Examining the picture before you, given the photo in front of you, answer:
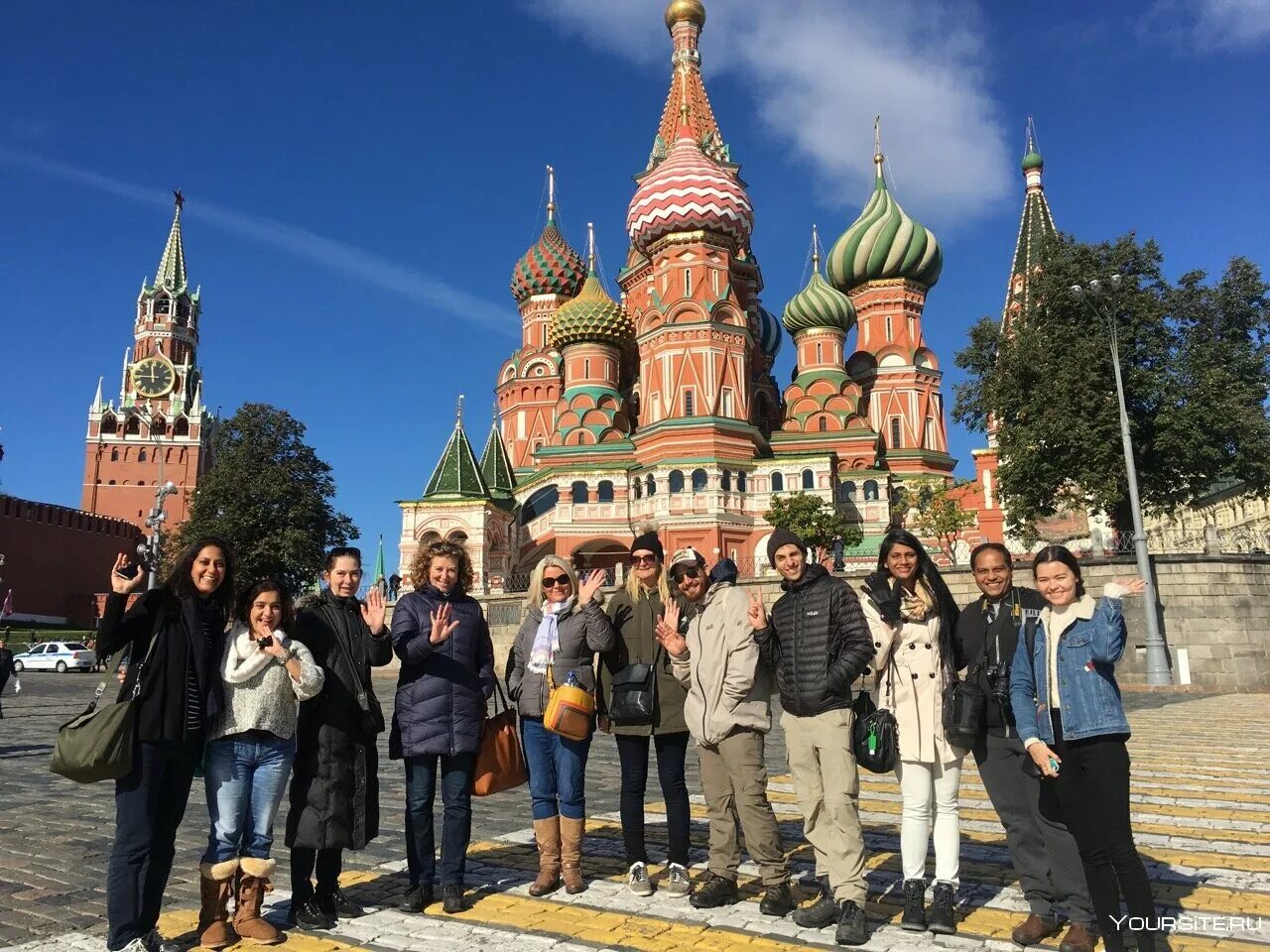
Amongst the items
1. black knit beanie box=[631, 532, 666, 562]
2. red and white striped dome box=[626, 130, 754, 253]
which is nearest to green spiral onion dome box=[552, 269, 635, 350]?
red and white striped dome box=[626, 130, 754, 253]

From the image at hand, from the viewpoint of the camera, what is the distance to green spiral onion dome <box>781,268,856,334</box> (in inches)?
1758

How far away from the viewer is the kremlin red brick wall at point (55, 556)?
5047 centimetres

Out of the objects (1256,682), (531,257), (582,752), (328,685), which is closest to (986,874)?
(582,752)

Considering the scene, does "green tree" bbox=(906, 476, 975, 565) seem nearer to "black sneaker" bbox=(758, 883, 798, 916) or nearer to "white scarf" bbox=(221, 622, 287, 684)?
"black sneaker" bbox=(758, 883, 798, 916)

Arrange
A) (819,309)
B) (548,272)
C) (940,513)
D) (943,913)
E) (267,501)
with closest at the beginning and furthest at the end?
1. (943,913)
2. (940,513)
3. (267,501)
4. (819,309)
5. (548,272)

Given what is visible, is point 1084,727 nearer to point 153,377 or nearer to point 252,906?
point 252,906

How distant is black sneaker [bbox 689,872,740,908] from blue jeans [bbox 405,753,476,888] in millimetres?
1232

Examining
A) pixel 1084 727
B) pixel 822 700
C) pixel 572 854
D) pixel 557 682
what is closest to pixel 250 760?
pixel 557 682

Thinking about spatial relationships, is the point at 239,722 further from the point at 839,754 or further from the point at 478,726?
the point at 839,754

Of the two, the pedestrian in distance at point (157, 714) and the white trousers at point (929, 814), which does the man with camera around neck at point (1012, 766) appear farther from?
the pedestrian in distance at point (157, 714)

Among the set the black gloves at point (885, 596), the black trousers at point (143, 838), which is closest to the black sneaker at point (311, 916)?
the black trousers at point (143, 838)

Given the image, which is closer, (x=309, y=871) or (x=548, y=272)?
(x=309, y=871)

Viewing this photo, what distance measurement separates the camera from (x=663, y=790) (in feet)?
17.2

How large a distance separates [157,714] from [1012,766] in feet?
13.3
